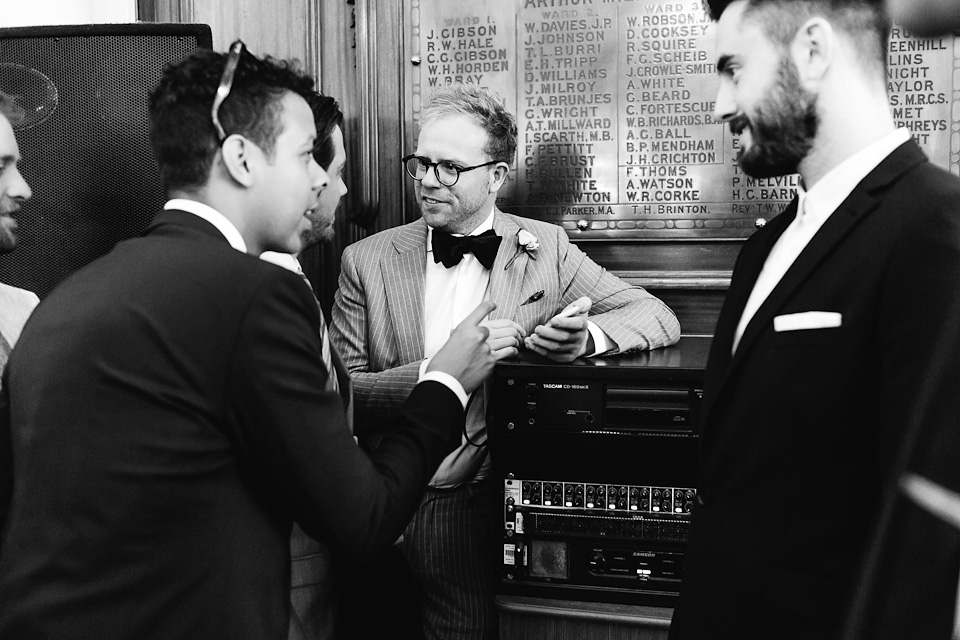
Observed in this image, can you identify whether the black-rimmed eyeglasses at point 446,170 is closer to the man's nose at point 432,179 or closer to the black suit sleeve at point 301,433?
the man's nose at point 432,179

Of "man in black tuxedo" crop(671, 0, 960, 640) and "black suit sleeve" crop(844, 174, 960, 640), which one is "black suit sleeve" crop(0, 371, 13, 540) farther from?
"black suit sleeve" crop(844, 174, 960, 640)

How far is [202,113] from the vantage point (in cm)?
139

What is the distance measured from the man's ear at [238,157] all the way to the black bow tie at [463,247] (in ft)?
3.72

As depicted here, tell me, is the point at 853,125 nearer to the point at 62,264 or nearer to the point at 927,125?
the point at 927,125

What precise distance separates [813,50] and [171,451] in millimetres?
1084

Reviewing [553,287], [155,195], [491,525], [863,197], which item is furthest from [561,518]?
[155,195]

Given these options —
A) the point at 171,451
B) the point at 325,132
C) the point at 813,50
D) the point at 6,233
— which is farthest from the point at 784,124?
the point at 6,233

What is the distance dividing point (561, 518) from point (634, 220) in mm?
1083

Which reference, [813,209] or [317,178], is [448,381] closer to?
[317,178]

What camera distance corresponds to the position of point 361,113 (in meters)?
2.98

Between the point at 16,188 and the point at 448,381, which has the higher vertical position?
the point at 16,188

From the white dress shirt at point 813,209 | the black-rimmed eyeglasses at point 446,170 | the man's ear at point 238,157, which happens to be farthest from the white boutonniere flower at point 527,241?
the man's ear at point 238,157

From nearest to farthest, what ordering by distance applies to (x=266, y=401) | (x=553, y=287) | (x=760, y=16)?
(x=266, y=401) < (x=760, y=16) < (x=553, y=287)

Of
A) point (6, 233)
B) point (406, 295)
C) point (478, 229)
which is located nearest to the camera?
point (6, 233)
